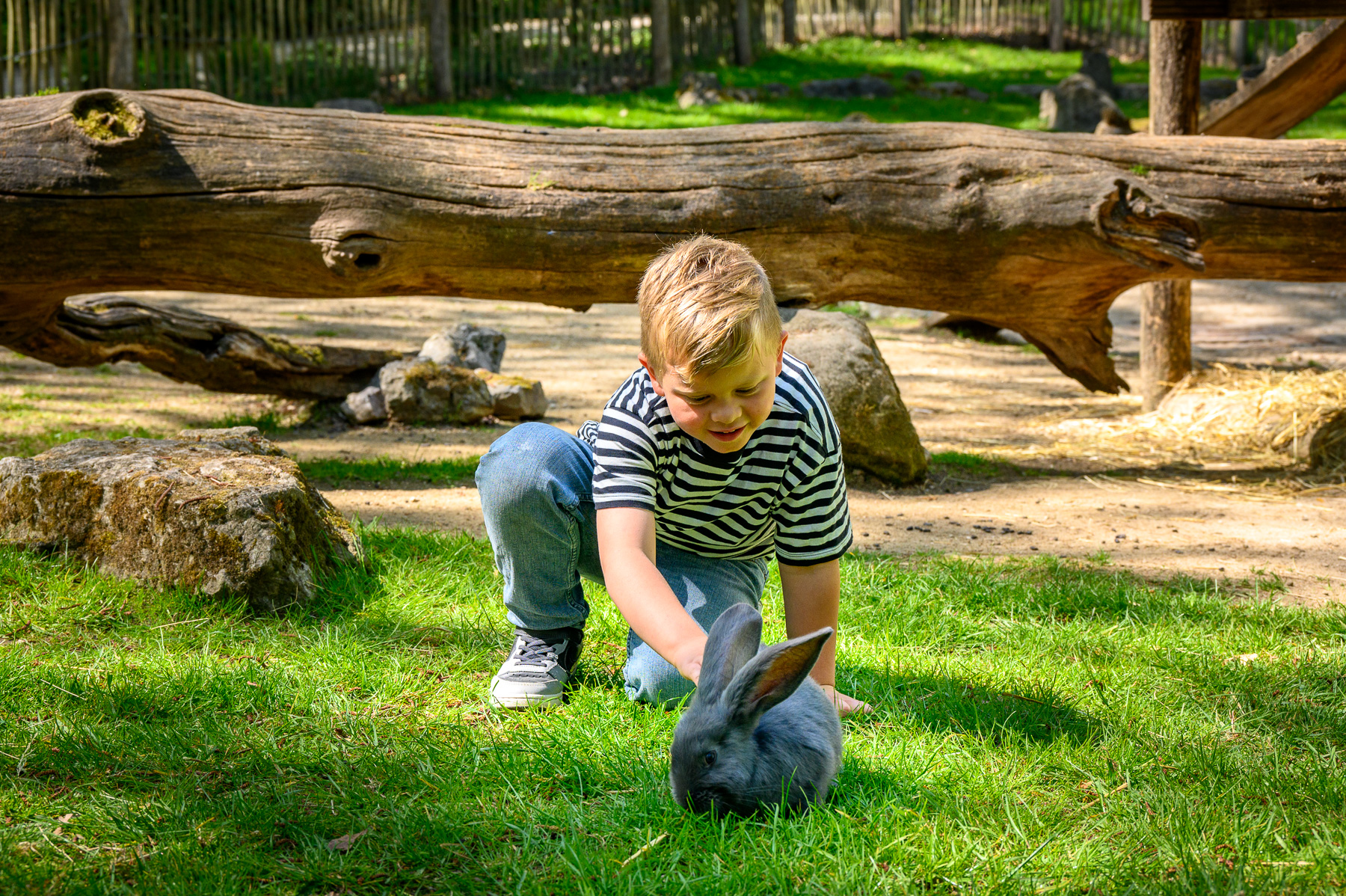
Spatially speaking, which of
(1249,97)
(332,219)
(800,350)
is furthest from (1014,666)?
(1249,97)

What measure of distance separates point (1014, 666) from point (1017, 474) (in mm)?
2842

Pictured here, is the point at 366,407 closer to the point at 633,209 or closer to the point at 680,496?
the point at 633,209

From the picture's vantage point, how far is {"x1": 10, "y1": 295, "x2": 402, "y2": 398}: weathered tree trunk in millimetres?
5727

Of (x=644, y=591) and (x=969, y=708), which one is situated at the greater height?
(x=644, y=591)

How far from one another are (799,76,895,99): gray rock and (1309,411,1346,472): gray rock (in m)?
13.1

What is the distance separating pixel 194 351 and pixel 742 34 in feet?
50.5

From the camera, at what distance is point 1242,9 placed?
5.54 meters

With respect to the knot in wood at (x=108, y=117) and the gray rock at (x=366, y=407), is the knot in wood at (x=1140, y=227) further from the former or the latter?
the knot in wood at (x=108, y=117)

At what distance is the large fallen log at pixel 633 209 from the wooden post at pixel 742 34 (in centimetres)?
1504

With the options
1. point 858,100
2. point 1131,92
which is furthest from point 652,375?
point 1131,92

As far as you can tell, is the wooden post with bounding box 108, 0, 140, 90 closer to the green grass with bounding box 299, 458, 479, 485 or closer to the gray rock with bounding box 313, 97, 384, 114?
the gray rock with bounding box 313, 97, 384, 114

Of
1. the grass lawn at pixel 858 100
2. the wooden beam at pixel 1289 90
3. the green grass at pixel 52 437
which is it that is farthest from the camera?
the grass lawn at pixel 858 100

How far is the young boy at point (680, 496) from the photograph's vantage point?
2164mm

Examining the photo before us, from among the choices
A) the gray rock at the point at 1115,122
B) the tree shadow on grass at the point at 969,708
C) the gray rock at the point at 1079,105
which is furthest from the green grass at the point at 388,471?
the gray rock at the point at 1079,105
